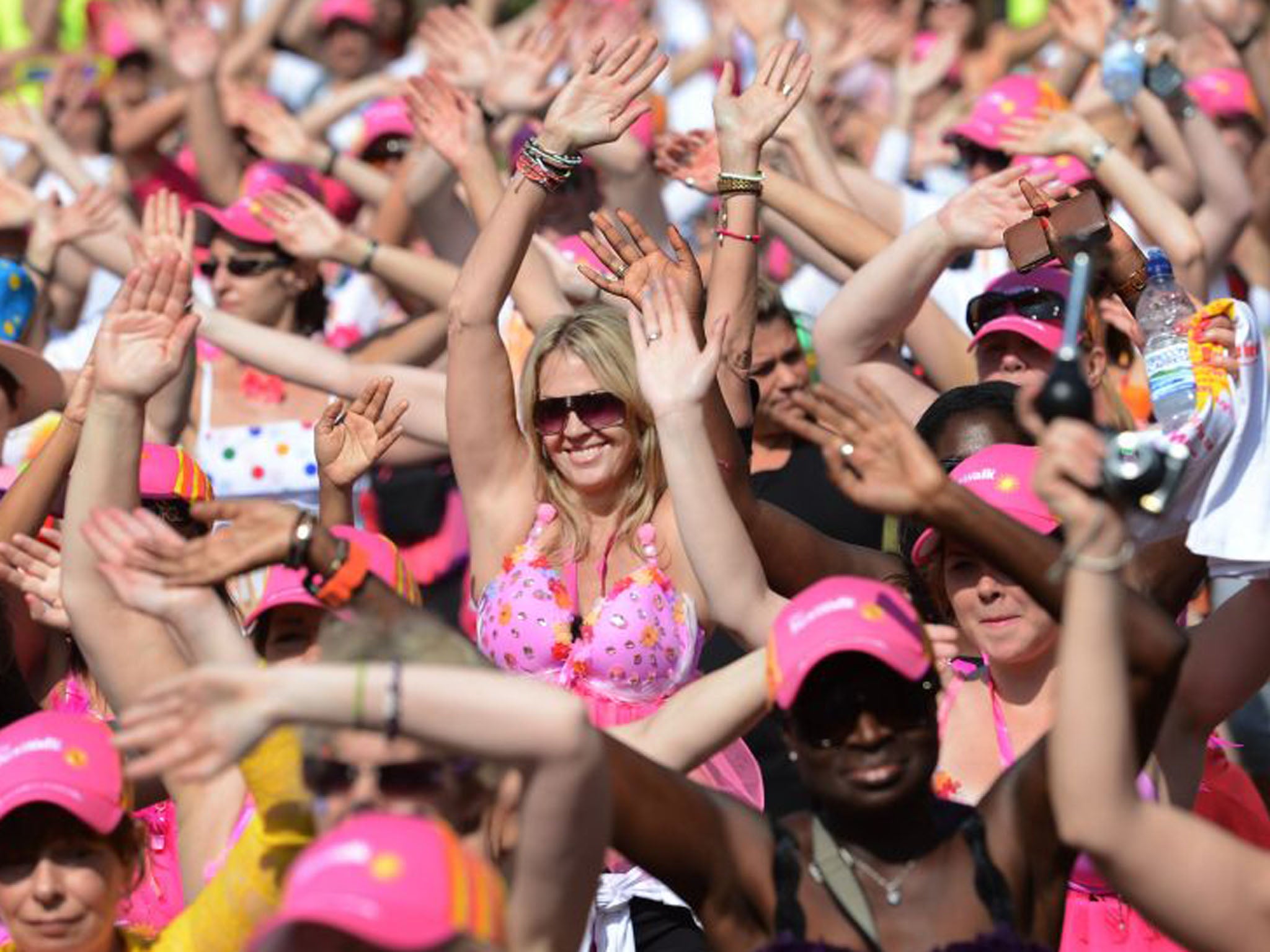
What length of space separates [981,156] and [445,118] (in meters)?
1.71

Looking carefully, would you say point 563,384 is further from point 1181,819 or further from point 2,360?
point 1181,819

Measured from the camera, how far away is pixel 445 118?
21.3 ft

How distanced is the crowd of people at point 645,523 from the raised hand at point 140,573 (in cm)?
1

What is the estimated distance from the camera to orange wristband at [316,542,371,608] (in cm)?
379

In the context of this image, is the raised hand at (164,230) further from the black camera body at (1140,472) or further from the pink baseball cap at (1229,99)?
the pink baseball cap at (1229,99)

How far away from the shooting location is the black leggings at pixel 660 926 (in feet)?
16.3

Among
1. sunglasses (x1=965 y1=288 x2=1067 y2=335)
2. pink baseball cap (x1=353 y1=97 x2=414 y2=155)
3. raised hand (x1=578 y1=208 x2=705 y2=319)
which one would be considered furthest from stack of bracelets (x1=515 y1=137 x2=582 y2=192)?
pink baseball cap (x1=353 y1=97 x2=414 y2=155)

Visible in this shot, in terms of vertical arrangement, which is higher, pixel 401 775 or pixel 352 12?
pixel 401 775

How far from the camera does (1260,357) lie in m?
4.53

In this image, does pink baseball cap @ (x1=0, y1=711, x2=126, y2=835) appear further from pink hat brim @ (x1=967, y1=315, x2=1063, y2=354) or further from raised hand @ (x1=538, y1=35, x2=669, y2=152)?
pink hat brim @ (x1=967, y1=315, x2=1063, y2=354)

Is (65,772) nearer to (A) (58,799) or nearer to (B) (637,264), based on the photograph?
(A) (58,799)

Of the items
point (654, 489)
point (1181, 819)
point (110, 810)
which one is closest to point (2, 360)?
point (654, 489)

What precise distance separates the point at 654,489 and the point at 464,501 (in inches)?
17.0

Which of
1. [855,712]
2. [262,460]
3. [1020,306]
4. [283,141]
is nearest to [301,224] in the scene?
[262,460]
